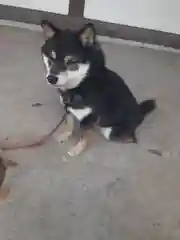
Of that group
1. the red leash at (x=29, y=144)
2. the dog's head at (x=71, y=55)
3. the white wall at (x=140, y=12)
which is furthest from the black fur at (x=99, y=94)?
the white wall at (x=140, y=12)

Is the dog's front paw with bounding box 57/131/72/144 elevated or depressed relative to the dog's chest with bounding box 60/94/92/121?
depressed

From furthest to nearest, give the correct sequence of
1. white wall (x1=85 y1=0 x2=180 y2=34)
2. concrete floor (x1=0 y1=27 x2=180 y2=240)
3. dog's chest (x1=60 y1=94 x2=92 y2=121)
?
1. white wall (x1=85 y1=0 x2=180 y2=34)
2. dog's chest (x1=60 y1=94 x2=92 y2=121)
3. concrete floor (x1=0 y1=27 x2=180 y2=240)

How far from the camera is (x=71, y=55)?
1495mm

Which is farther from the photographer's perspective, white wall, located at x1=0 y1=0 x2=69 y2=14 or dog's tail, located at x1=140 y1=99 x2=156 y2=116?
white wall, located at x1=0 y1=0 x2=69 y2=14

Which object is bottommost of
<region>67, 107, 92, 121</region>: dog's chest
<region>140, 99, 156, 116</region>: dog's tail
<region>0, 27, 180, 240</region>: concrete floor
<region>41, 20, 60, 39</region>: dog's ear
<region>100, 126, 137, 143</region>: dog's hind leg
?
<region>0, 27, 180, 240</region>: concrete floor

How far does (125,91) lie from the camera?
1.66 metres

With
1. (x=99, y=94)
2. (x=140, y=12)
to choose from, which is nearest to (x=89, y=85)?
(x=99, y=94)

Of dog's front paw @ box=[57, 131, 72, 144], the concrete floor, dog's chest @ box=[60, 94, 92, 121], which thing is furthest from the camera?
dog's front paw @ box=[57, 131, 72, 144]

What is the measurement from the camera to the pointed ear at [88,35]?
1480 millimetres

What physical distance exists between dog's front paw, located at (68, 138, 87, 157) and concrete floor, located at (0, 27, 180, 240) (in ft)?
0.07

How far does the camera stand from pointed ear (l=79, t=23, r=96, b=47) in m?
1.48

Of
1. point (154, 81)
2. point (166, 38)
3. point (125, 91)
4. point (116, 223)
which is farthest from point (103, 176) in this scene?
point (166, 38)

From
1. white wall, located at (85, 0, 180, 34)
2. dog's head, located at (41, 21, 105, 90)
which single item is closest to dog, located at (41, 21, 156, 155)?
dog's head, located at (41, 21, 105, 90)

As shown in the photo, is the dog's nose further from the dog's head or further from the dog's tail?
the dog's tail
